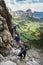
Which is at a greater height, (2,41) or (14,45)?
(2,41)

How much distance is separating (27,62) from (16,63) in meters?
1.12

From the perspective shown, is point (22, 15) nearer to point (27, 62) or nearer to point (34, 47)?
point (34, 47)

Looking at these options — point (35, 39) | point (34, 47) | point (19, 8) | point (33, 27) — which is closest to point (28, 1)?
point (19, 8)

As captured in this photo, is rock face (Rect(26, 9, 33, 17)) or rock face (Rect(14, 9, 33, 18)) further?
rock face (Rect(26, 9, 33, 17))

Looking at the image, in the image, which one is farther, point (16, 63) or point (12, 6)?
point (12, 6)

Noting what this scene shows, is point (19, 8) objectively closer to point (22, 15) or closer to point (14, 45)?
point (22, 15)

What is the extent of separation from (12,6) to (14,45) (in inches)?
Result: 343

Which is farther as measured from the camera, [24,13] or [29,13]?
[24,13]

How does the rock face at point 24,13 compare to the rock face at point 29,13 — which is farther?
the rock face at point 29,13

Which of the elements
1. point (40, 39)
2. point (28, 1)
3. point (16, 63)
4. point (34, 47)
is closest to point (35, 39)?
point (40, 39)

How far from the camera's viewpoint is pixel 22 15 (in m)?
21.6

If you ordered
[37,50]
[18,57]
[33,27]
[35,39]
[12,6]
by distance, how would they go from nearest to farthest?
[18,57], [37,50], [35,39], [33,27], [12,6]

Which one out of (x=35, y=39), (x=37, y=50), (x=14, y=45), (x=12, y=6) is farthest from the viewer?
(x=12, y=6)

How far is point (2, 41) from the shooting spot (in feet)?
38.3
